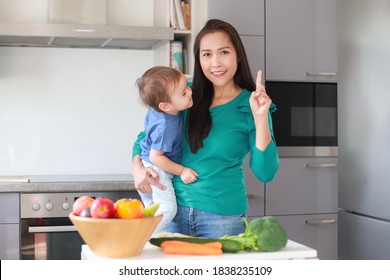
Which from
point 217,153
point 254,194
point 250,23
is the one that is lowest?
point 254,194

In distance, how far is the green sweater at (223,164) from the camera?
2.24 m

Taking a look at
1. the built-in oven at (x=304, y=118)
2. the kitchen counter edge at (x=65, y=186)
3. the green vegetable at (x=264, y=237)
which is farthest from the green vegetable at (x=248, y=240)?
the built-in oven at (x=304, y=118)

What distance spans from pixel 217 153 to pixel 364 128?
2.76 feet

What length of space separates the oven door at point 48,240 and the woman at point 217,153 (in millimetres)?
1392

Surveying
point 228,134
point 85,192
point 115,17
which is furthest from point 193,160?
point 115,17

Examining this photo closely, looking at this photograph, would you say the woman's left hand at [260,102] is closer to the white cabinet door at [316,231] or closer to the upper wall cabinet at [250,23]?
the upper wall cabinet at [250,23]

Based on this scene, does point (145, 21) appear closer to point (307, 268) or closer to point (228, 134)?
point (228, 134)

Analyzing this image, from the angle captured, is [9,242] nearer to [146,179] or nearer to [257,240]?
[146,179]

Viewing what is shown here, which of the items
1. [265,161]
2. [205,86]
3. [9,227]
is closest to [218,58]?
[205,86]

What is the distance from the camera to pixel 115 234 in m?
A: 1.75

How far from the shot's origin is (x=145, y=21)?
13.9 feet

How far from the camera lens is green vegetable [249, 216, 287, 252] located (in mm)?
1900

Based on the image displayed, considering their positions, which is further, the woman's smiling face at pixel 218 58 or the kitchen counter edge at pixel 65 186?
the kitchen counter edge at pixel 65 186

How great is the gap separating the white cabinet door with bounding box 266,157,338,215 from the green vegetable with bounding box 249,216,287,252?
1877 mm
